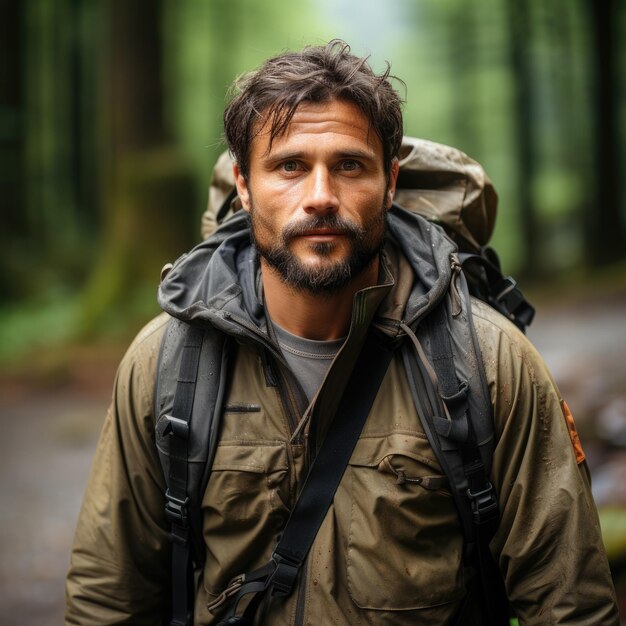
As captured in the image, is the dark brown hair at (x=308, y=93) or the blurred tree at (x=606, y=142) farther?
the blurred tree at (x=606, y=142)

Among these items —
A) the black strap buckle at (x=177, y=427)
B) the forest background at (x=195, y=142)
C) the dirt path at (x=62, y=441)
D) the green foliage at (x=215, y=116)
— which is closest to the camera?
the black strap buckle at (x=177, y=427)

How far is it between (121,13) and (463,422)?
9.89m

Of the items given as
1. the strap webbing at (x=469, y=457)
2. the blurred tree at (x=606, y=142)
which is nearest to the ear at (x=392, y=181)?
the strap webbing at (x=469, y=457)

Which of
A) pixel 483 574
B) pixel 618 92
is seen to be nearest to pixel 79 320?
pixel 483 574

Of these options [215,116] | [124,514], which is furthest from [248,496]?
[215,116]

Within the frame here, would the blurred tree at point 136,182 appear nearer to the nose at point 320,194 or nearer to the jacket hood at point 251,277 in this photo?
the jacket hood at point 251,277

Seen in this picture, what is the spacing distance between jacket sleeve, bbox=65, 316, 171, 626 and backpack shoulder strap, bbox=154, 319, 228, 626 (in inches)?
2.7

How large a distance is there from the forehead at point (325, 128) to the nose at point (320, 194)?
11 centimetres

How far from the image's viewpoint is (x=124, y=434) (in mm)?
2832

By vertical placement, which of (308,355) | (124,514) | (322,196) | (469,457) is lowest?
(124,514)

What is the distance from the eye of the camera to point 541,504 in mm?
2588

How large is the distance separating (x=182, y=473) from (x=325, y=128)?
134 centimetres

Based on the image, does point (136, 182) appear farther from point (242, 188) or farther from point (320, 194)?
point (320, 194)

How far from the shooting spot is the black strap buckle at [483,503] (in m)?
2.57
